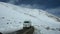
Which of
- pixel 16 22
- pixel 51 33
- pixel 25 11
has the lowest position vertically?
pixel 51 33

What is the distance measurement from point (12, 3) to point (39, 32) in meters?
2.52

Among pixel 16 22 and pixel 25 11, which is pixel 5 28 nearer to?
pixel 16 22

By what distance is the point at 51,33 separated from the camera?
13.5 feet

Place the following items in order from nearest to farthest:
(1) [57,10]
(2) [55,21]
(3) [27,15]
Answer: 1. (2) [55,21]
2. (3) [27,15]
3. (1) [57,10]

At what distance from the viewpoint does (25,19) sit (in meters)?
4.77

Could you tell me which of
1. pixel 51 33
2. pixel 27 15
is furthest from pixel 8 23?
pixel 51 33

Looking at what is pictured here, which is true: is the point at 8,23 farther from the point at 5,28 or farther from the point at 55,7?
the point at 55,7

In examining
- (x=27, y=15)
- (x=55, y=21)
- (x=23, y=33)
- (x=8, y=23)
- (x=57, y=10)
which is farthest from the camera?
(x=57, y=10)

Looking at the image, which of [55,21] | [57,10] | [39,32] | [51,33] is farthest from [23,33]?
[57,10]

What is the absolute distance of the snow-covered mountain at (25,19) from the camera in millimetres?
4248

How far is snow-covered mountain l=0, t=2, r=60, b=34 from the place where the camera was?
4248 millimetres

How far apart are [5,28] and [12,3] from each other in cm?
219

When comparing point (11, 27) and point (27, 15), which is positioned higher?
point (27, 15)

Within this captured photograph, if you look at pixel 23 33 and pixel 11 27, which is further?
pixel 11 27
